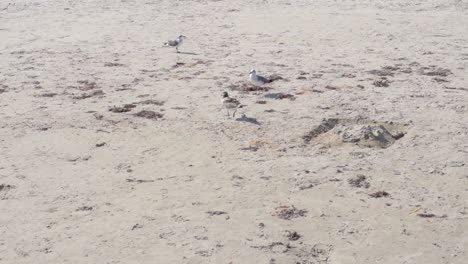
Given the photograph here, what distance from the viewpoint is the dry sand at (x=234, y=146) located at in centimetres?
709

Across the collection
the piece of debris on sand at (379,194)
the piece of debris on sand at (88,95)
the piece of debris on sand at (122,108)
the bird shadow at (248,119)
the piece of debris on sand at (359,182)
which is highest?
the piece of debris on sand at (88,95)

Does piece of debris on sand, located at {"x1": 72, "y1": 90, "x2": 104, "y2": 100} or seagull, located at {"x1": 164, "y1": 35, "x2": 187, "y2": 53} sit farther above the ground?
seagull, located at {"x1": 164, "y1": 35, "x2": 187, "y2": 53}

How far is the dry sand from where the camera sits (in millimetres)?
7086

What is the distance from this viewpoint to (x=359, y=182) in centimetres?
842

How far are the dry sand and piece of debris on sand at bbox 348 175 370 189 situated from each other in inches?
1.1

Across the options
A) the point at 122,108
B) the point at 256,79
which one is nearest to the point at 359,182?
the point at 256,79

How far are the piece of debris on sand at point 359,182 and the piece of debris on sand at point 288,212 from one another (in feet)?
3.22

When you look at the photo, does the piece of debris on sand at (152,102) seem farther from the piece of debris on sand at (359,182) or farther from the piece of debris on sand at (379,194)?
the piece of debris on sand at (379,194)

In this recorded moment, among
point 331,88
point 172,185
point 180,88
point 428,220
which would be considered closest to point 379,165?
point 428,220

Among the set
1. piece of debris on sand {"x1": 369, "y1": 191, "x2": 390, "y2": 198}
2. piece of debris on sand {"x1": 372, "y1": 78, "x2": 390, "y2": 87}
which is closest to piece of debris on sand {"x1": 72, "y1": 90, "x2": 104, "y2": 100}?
piece of debris on sand {"x1": 372, "y1": 78, "x2": 390, "y2": 87}

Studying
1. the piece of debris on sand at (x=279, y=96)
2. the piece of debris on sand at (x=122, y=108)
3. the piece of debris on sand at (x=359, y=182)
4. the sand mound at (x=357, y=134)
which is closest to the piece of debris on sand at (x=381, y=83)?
the piece of debris on sand at (x=279, y=96)

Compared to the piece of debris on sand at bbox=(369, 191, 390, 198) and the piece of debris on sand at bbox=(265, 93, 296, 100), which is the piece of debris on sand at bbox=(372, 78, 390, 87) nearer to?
the piece of debris on sand at bbox=(265, 93, 296, 100)

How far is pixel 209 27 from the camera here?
58.5 ft

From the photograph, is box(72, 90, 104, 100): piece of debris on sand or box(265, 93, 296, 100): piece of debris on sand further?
box(72, 90, 104, 100): piece of debris on sand
